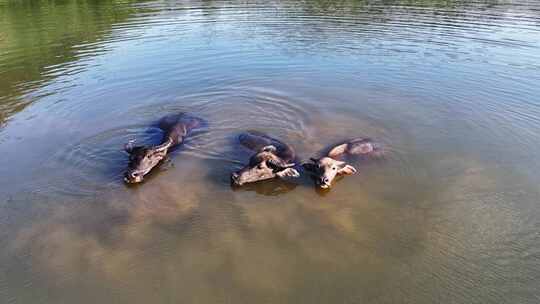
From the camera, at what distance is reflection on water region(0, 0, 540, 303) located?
23.2ft

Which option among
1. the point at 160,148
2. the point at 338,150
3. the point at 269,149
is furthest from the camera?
the point at 338,150

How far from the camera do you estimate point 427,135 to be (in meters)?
11.9

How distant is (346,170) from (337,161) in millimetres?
322

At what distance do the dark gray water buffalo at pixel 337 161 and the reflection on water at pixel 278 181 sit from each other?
26cm

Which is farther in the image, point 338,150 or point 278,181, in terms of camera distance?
point 338,150

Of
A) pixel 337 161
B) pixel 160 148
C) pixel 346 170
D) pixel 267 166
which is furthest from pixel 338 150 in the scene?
pixel 160 148

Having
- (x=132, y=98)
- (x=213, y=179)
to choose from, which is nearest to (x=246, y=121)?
(x=213, y=179)

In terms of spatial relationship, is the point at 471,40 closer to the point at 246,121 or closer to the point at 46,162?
the point at 246,121

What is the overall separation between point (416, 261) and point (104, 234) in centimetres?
571

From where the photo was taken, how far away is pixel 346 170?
9.98 metres

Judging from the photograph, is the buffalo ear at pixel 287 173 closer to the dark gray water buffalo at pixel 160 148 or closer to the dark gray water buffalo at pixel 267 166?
the dark gray water buffalo at pixel 267 166

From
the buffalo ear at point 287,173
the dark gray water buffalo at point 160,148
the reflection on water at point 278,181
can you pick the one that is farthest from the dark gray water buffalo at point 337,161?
the dark gray water buffalo at point 160,148

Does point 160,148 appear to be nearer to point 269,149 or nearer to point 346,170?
point 269,149

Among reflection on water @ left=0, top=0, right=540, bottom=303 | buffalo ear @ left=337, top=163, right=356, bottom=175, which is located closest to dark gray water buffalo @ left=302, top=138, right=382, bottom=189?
buffalo ear @ left=337, top=163, right=356, bottom=175
